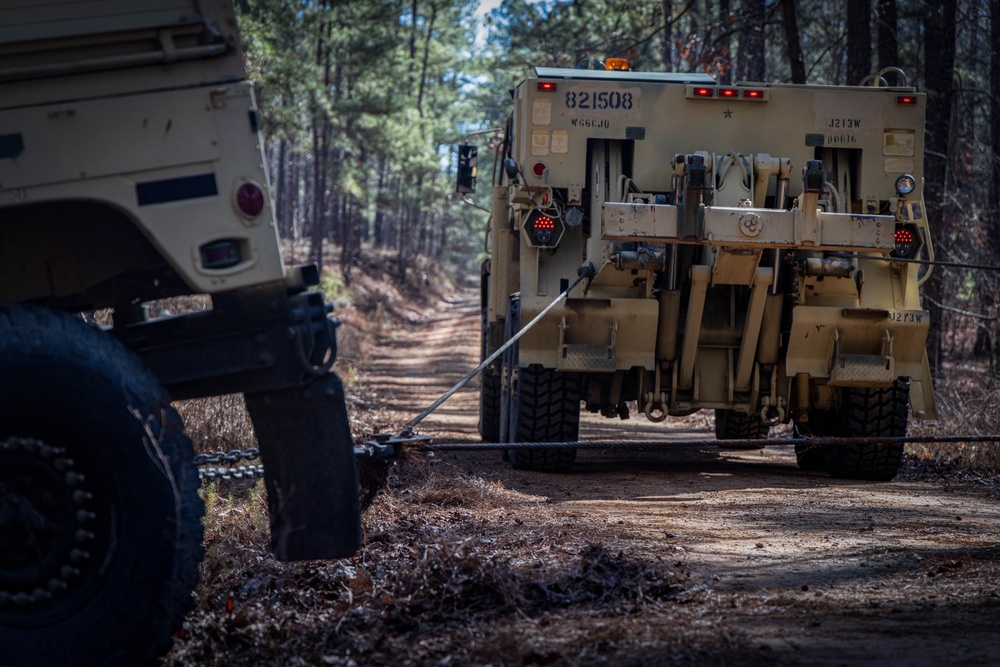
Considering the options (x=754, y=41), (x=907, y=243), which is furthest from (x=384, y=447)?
(x=754, y=41)

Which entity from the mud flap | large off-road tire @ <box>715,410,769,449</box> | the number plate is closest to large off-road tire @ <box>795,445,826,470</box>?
large off-road tire @ <box>715,410,769,449</box>

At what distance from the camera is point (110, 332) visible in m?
4.09

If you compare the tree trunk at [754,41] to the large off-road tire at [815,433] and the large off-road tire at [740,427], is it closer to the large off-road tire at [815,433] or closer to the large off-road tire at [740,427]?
the large off-road tire at [740,427]

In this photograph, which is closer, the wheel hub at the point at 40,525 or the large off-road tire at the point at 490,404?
the wheel hub at the point at 40,525

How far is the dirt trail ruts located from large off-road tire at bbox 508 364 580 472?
0.35m

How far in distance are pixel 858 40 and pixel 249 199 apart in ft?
37.7

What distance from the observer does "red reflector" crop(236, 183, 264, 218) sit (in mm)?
3799

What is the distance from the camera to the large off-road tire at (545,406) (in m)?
8.73

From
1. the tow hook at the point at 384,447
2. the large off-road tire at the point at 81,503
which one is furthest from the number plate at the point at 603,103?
the large off-road tire at the point at 81,503

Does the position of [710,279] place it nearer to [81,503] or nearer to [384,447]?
[384,447]

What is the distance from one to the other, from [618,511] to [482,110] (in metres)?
49.4

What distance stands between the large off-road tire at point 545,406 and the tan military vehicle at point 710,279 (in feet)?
0.05

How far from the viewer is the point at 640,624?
4.22 metres

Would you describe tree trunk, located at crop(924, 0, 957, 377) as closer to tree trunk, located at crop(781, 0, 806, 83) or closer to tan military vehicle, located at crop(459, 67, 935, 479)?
tree trunk, located at crop(781, 0, 806, 83)
